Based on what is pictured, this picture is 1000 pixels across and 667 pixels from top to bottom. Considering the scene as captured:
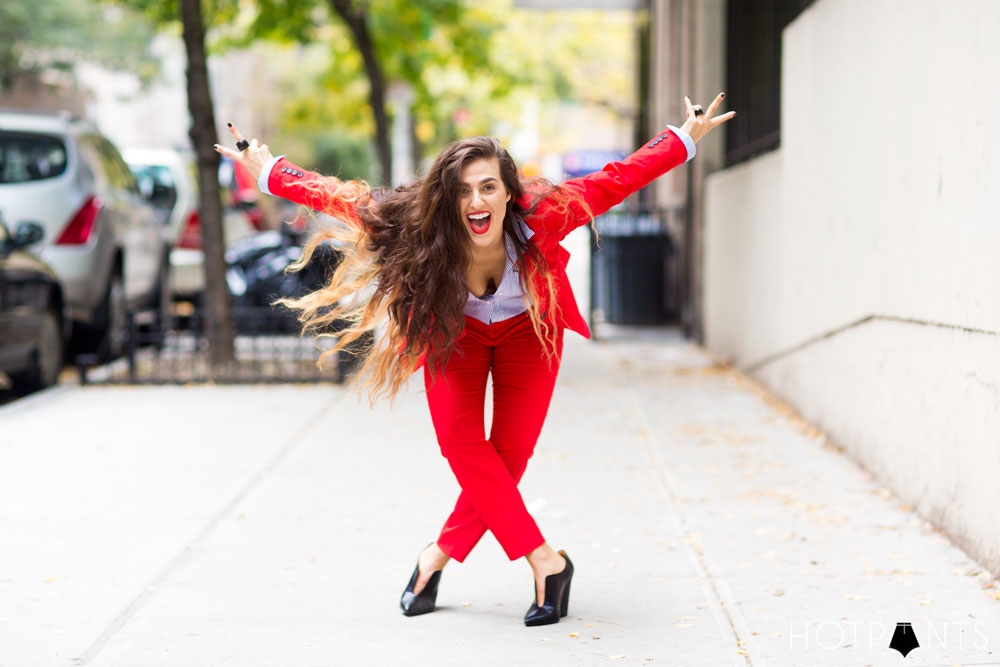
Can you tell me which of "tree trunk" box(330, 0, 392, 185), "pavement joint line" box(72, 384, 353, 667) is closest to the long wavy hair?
"pavement joint line" box(72, 384, 353, 667)

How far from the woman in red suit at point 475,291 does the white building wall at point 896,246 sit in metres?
1.56

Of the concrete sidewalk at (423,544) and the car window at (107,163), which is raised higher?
the car window at (107,163)

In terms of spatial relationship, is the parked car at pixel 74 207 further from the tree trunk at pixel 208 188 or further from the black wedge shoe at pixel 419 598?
the black wedge shoe at pixel 419 598

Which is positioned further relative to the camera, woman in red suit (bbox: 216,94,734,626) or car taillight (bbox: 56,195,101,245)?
car taillight (bbox: 56,195,101,245)

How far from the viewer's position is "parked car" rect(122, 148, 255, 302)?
14.0m

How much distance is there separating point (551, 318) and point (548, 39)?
106ft

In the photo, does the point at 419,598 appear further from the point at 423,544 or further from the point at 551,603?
the point at 423,544

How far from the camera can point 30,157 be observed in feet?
A: 33.2

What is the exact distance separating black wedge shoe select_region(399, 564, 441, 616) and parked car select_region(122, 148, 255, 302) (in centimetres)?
961

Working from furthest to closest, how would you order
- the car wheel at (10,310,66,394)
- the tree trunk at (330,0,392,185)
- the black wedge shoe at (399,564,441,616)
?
1. the tree trunk at (330,0,392,185)
2. the car wheel at (10,310,66,394)
3. the black wedge shoe at (399,564,441,616)

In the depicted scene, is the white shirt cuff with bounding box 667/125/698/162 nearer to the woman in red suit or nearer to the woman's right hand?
the woman in red suit

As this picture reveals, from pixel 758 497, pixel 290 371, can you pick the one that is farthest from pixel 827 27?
pixel 290 371

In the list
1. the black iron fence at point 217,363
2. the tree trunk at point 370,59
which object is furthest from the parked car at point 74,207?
the tree trunk at point 370,59

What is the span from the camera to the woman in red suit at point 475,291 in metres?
4.20
